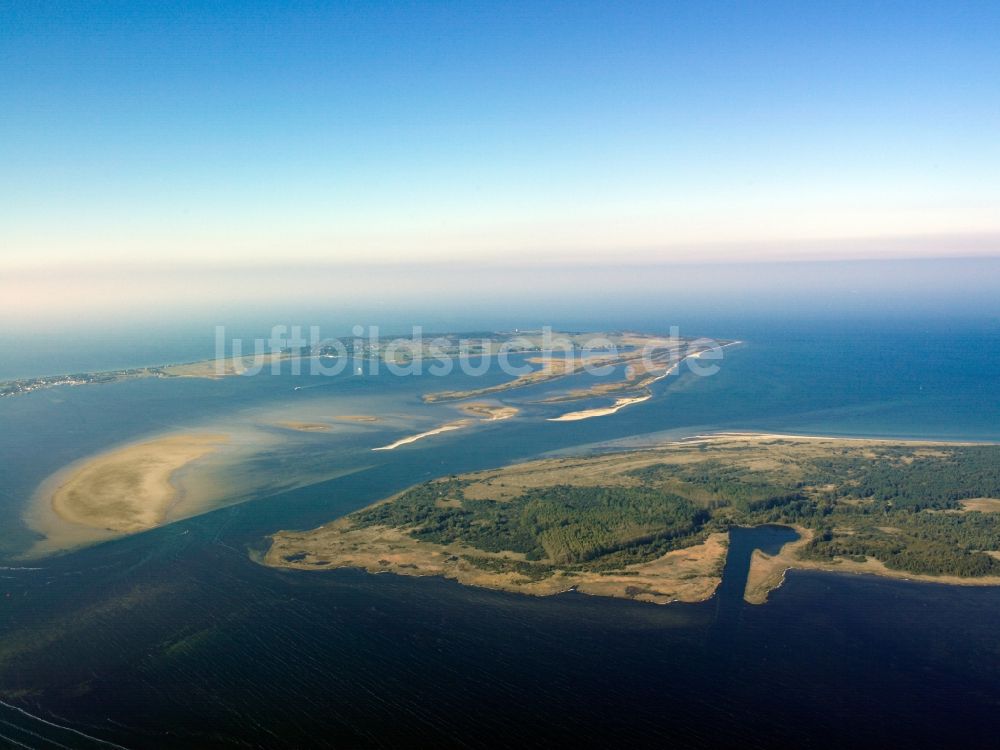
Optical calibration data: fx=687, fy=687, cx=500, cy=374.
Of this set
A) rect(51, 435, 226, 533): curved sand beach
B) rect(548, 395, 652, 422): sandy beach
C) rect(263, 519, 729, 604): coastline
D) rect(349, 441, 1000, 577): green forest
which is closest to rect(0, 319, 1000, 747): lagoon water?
rect(263, 519, 729, 604): coastline

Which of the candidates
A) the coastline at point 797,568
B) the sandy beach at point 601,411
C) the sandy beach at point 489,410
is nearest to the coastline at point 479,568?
the coastline at point 797,568

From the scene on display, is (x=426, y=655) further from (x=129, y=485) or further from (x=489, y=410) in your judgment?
(x=489, y=410)

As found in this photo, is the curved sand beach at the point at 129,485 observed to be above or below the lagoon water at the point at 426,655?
above

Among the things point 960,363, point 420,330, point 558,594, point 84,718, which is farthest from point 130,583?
point 420,330

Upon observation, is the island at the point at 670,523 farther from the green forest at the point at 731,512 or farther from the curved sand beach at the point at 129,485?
the curved sand beach at the point at 129,485

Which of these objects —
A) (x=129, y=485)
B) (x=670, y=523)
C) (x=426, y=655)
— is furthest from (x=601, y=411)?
(x=426, y=655)
